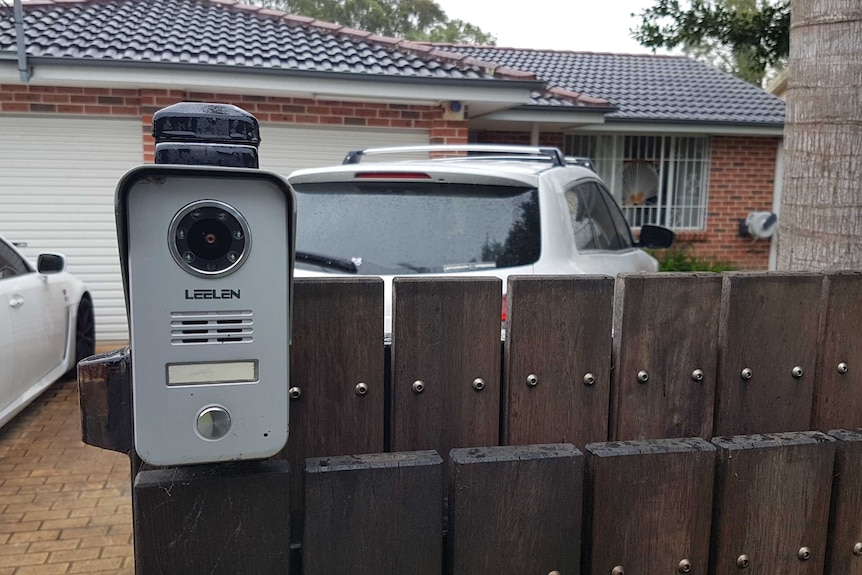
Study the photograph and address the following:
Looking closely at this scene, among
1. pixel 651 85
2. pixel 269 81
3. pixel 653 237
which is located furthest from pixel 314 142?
pixel 651 85

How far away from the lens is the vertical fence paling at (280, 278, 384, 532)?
1.59 m

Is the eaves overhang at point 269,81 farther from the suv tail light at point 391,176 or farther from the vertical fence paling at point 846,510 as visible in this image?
the vertical fence paling at point 846,510

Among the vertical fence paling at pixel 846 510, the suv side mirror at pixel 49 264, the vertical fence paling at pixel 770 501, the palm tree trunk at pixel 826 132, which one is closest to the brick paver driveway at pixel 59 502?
the suv side mirror at pixel 49 264

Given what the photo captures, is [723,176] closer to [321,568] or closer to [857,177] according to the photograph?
[857,177]

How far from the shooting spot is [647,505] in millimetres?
1612

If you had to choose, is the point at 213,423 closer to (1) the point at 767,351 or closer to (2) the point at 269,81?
(1) the point at 767,351

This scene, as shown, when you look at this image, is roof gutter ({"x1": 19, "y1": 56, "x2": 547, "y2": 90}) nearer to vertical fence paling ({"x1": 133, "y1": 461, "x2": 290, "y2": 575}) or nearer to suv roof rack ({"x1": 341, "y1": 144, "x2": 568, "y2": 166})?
suv roof rack ({"x1": 341, "y1": 144, "x2": 568, "y2": 166})

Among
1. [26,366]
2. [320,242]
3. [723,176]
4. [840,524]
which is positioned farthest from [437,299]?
[723,176]

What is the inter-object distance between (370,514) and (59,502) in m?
3.28

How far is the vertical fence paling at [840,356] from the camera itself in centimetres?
186

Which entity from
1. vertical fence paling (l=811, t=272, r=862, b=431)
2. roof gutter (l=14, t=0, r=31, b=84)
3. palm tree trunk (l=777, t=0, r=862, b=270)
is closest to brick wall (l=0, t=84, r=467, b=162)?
roof gutter (l=14, t=0, r=31, b=84)

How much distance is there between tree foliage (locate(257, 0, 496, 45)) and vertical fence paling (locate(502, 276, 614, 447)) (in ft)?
112

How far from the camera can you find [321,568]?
1.48 meters

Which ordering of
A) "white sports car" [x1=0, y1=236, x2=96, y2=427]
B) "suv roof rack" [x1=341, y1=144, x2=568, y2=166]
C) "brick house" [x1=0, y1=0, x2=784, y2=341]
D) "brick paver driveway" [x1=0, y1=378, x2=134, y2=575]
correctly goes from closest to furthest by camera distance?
"brick paver driveway" [x1=0, y1=378, x2=134, y2=575]
"suv roof rack" [x1=341, y1=144, x2=568, y2=166]
"white sports car" [x1=0, y1=236, x2=96, y2=427]
"brick house" [x1=0, y1=0, x2=784, y2=341]
